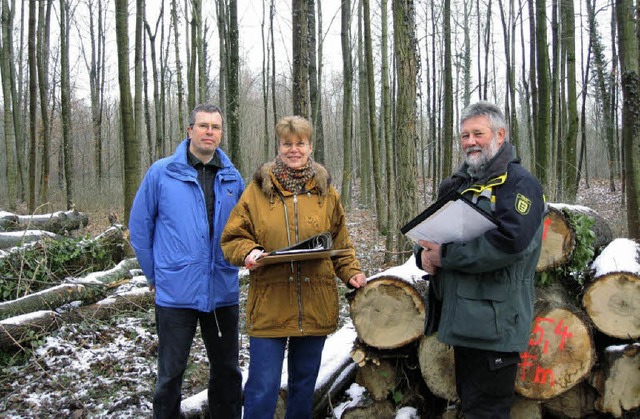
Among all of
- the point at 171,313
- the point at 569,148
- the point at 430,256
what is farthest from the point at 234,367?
the point at 569,148

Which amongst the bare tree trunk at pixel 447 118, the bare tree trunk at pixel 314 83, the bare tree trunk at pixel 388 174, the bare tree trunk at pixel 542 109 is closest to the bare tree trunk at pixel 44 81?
the bare tree trunk at pixel 314 83

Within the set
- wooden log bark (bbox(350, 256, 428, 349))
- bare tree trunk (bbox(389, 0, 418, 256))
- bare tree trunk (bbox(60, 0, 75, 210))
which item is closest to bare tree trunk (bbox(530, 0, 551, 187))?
bare tree trunk (bbox(389, 0, 418, 256))

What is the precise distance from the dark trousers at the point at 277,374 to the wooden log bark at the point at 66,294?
3.40m

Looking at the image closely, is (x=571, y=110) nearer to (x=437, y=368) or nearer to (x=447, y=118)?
(x=447, y=118)

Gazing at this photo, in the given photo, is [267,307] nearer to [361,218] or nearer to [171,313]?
[171,313]

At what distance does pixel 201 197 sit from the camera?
299 centimetres

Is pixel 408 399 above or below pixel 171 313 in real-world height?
below

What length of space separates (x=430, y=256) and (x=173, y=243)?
1.57m

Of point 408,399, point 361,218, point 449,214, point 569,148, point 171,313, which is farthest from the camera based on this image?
point 361,218

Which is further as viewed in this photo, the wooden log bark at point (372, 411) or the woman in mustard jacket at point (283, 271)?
the wooden log bark at point (372, 411)

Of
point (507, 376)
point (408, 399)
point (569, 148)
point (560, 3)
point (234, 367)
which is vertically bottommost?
point (408, 399)

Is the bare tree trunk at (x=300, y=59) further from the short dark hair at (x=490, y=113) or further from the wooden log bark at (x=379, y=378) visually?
the short dark hair at (x=490, y=113)

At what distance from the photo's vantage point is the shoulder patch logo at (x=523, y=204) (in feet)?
7.09

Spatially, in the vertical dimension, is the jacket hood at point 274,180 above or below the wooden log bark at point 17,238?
above
